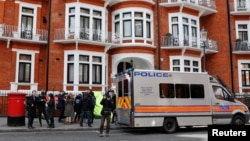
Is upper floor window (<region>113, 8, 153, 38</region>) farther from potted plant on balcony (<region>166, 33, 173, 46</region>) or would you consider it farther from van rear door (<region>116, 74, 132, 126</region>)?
van rear door (<region>116, 74, 132, 126</region>)

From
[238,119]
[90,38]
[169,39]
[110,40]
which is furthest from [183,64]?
[238,119]

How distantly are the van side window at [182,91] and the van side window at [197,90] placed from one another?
29 cm

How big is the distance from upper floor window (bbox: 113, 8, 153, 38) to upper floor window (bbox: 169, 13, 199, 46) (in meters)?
2.71

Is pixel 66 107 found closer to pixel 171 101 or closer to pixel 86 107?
pixel 86 107

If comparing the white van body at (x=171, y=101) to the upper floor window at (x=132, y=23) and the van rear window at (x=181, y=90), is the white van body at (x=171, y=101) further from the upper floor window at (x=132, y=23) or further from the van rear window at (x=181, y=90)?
the upper floor window at (x=132, y=23)

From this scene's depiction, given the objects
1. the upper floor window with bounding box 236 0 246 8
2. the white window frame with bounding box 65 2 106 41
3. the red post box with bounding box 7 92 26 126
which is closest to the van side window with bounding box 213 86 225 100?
the red post box with bounding box 7 92 26 126

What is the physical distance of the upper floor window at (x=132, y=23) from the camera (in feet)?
80.8

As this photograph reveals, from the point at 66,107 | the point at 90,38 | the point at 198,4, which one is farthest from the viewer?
the point at 198,4

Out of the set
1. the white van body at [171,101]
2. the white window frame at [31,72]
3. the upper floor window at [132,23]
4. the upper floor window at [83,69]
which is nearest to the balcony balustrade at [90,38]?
the upper floor window at [132,23]

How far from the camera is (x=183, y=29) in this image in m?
26.0

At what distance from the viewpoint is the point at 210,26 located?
1141 inches

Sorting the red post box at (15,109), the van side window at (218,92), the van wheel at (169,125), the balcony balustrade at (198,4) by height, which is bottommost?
the van wheel at (169,125)

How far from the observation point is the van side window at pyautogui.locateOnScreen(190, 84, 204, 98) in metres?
14.8

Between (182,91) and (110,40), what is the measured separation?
11.7 metres
